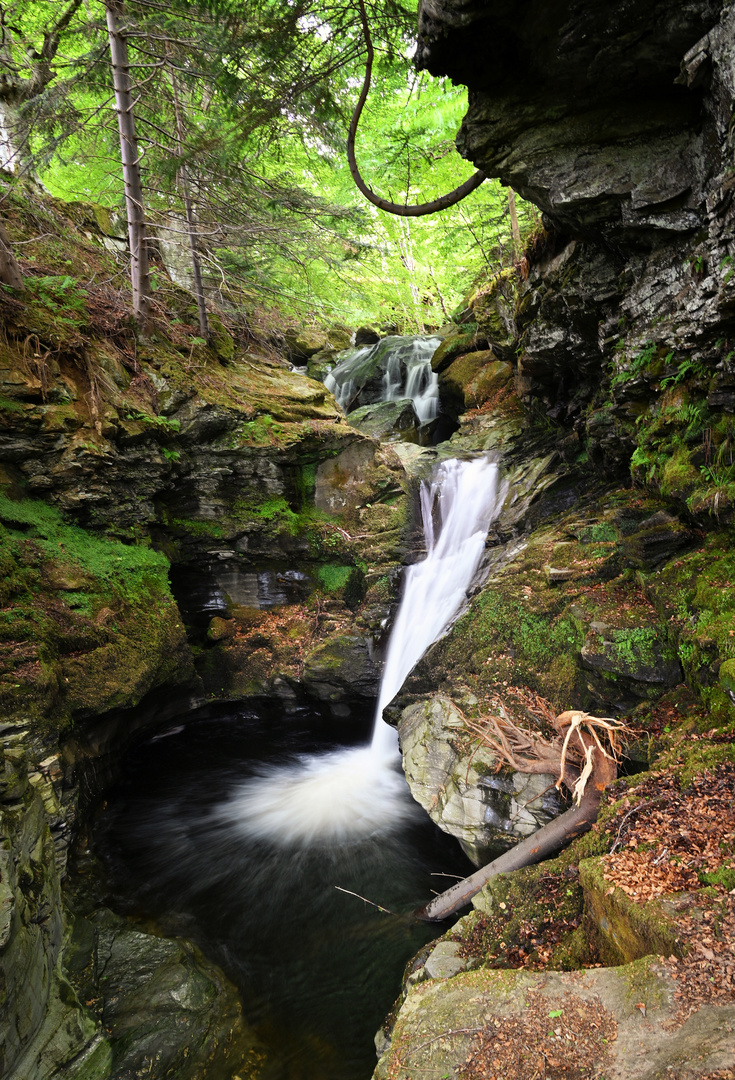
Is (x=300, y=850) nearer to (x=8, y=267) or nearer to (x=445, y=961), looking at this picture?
(x=445, y=961)

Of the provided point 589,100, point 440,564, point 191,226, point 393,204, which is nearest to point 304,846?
point 440,564

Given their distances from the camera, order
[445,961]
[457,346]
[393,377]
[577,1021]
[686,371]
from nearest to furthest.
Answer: [577,1021] < [445,961] < [686,371] < [457,346] < [393,377]

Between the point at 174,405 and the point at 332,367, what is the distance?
10.6 metres

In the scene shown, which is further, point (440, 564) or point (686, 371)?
point (440, 564)

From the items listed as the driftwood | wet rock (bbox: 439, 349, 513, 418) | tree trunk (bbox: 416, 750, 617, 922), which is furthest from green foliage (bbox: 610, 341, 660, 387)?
wet rock (bbox: 439, 349, 513, 418)

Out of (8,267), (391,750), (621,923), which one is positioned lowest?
(391,750)

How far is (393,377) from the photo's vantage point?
52.9 ft

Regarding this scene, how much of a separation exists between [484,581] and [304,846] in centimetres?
463

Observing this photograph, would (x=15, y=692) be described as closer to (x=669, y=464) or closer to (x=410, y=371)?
(x=669, y=464)

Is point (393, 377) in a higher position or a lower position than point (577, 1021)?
higher

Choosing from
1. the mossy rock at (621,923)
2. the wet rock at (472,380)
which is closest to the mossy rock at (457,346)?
the wet rock at (472,380)

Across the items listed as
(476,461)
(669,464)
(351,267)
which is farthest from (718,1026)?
(351,267)

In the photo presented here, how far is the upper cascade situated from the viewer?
15203mm

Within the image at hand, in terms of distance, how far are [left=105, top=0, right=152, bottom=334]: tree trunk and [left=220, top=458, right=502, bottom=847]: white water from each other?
677 centimetres
